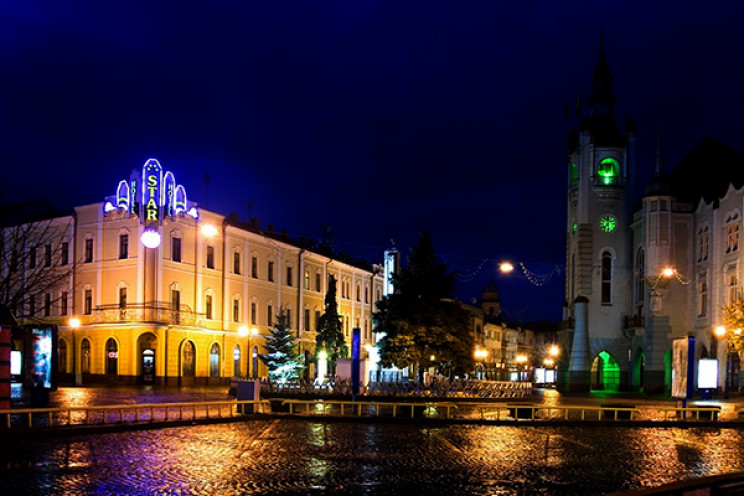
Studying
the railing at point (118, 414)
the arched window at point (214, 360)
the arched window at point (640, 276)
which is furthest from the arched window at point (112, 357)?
the arched window at point (640, 276)

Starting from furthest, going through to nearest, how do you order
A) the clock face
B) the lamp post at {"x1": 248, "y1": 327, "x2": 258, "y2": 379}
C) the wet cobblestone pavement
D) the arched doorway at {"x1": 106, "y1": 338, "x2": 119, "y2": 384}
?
the lamp post at {"x1": 248, "y1": 327, "x2": 258, "y2": 379}, the clock face, the arched doorway at {"x1": 106, "y1": 338, "x2": 119, "y2": 384}, the wet cobblestone pavement

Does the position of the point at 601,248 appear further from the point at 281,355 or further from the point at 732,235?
the point at 281,355

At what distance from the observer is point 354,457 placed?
16531mm

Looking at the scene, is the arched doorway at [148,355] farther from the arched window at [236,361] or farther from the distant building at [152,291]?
the arched window at [236,361]

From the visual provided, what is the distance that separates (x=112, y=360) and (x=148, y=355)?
8.30 ft

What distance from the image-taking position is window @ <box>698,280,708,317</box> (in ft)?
161

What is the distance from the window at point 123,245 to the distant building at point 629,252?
2996 centimetres

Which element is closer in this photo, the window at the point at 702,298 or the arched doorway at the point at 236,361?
the window at the point at 702,298

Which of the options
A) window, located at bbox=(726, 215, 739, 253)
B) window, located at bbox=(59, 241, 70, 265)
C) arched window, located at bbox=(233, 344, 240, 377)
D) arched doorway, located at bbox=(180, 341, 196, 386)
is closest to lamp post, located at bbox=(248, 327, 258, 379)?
arched window, located at bbox=(233, 344, 240, 377)

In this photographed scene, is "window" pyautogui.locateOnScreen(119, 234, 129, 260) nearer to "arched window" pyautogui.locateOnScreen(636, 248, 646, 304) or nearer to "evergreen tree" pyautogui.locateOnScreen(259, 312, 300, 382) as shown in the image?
"evergreen tree" pyautogui.locateOnScreen(259, 312, 300, 382)

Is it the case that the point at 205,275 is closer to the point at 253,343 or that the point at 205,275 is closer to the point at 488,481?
the point at 253,343

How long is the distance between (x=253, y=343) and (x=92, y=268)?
535 inches

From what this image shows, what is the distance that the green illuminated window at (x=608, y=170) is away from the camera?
57.9m

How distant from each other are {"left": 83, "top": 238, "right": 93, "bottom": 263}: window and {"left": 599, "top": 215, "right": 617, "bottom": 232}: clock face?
34211 millimetres
